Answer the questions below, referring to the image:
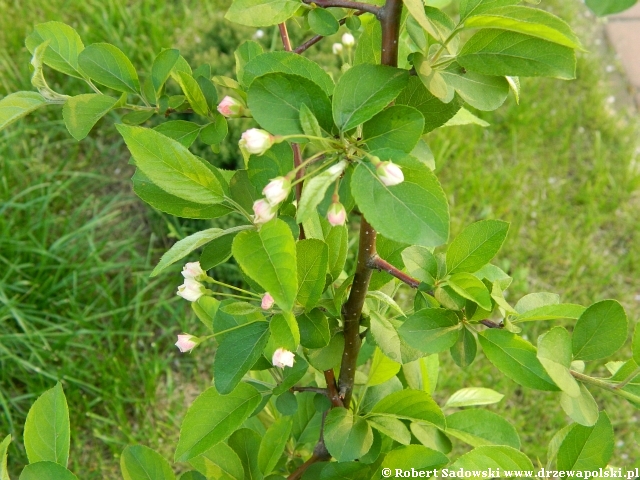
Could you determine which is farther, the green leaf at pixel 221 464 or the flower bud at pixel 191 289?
the green leaf at pixel 221 464

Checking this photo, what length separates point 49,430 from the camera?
729 millimetres

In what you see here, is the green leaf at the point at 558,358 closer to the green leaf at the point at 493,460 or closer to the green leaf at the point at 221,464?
the green leaf at the point at 493,460

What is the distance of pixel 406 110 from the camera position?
54 cm

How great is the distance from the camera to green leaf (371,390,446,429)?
2.51 ft

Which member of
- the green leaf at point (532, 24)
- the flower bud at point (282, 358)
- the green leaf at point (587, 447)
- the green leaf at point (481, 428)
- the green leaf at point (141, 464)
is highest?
the green leaf at point (532, 24)

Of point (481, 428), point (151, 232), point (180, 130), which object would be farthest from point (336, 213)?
point (151, 232)

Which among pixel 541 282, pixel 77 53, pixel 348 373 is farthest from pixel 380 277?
pixel 541 282

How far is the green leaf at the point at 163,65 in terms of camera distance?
0.70 metres

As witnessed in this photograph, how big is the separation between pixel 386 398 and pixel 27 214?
4.96 ft

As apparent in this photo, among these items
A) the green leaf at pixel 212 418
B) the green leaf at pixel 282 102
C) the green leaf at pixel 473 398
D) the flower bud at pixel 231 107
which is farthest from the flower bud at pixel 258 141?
the green leaf at pixel 473 398

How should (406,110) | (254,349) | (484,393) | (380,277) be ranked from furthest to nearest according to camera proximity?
→ (484,393) < (380,277) < (254,349) < (406,110)

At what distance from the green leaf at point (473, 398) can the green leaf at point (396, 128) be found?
2.00ft

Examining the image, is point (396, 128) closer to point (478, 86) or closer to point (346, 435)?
point (478, 86)

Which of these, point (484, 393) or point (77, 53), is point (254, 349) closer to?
point (77, 53)
